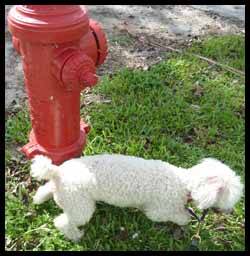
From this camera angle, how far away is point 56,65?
196 cm

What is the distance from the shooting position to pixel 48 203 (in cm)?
230

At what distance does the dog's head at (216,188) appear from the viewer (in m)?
1.83

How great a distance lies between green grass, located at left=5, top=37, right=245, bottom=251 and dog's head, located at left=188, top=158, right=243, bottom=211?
0.38 m

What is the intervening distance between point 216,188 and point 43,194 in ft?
3.01

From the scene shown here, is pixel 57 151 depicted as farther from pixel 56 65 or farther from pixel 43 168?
pixel 56 65

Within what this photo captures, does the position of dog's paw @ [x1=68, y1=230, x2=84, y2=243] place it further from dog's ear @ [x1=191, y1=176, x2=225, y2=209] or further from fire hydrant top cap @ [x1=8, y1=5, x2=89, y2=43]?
fire hydrant top cap @ [x1=8, y1=5, x2=89, y2=43]

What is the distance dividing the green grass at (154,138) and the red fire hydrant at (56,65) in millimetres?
270

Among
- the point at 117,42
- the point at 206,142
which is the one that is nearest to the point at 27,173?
the point at 206,142

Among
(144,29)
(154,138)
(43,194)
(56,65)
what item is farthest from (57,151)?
(144,29)

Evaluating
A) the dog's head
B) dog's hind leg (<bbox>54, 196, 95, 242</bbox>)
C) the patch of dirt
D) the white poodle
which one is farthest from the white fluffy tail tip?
the patch of dirt

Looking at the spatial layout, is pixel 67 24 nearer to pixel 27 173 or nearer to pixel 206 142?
pixel 27 173

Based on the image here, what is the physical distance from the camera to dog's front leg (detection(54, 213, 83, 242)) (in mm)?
2094
